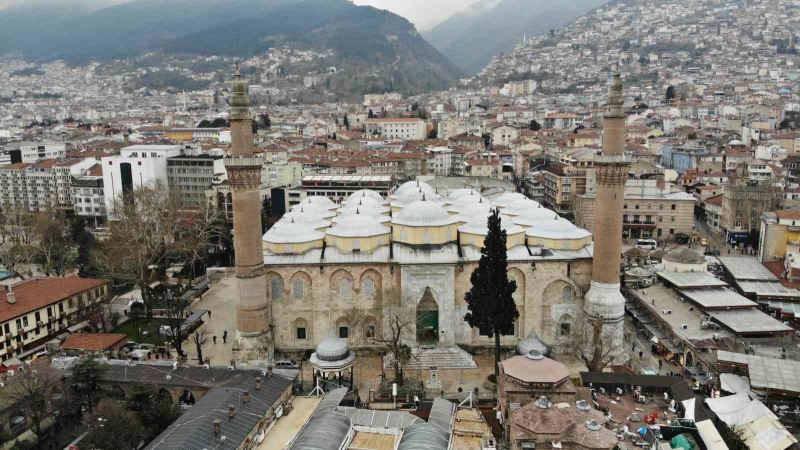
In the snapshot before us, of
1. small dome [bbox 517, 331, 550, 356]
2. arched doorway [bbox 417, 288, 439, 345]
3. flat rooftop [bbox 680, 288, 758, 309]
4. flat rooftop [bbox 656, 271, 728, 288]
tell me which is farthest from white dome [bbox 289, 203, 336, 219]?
flat rooftop [bbox 680, 288, 758, 309]

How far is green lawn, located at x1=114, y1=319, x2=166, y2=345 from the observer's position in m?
29.8

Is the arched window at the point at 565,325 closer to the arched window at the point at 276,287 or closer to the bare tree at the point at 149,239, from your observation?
the arched window at the point at 276,287

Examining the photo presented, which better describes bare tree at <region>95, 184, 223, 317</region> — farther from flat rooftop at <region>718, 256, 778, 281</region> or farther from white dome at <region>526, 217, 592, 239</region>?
flat rooftop at <region>718, 256, 778, 281</region>

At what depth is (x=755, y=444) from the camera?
18.0 metres

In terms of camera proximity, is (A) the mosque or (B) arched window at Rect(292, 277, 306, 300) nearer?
(A) the mosque

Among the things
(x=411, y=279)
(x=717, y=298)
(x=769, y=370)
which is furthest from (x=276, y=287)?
(x=717, y=298)

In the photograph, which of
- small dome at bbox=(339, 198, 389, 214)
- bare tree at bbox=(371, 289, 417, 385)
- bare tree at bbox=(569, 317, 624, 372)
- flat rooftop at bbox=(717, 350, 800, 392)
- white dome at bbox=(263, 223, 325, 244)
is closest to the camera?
A: flat rooftop at bbox=(717, 350, 800, 392)

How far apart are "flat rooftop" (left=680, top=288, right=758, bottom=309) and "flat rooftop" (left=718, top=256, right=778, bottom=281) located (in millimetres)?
4918

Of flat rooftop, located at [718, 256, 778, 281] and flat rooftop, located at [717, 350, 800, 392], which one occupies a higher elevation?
flat rooftop, located at [718, 256, 778, 281]

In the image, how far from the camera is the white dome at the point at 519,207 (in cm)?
3159

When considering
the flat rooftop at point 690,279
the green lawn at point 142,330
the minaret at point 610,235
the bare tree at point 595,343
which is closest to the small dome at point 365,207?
the green lawn at point 142,330

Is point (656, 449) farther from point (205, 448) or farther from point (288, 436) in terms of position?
point (205, 448)

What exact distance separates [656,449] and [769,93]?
121006 millimetres

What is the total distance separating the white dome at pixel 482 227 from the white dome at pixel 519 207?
8.48ft
